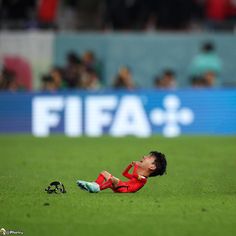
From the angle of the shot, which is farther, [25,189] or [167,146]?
[167,146]

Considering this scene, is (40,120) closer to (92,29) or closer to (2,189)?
(92,29)

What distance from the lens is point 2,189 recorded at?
11.4m

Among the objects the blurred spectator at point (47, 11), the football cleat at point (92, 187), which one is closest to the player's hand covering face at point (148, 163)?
the football cleat at point (92, 187)

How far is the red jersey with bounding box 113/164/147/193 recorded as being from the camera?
10797mm

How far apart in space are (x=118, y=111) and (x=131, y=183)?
958 centimetres

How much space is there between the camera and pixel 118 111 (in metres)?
20.5

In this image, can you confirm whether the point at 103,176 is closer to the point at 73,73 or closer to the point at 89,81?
the point at 89,81

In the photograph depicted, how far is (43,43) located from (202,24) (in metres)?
4.18

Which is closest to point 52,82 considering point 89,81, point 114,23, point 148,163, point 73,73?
point 89,81

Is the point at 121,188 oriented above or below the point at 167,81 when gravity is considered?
above

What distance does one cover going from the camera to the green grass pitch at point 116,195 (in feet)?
28.9

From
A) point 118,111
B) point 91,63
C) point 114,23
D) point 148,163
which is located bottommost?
point 118,111

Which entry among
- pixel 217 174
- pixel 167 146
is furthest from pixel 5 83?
pixel 217 174

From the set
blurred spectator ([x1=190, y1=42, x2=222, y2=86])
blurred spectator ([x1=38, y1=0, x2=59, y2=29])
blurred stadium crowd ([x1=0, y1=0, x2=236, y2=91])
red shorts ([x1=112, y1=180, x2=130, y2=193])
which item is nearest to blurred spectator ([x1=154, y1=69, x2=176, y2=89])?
blurred stadium crowd ([x1=0, y1=0, x2=236, y2=91])
